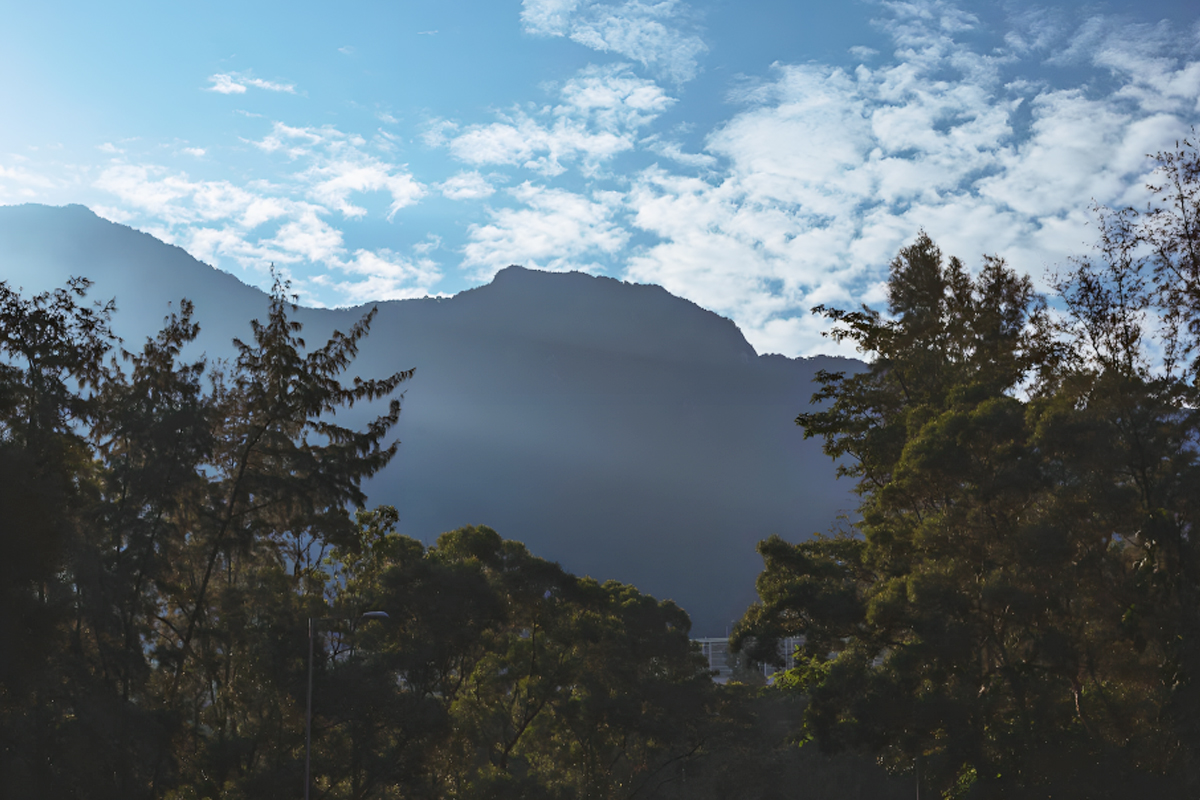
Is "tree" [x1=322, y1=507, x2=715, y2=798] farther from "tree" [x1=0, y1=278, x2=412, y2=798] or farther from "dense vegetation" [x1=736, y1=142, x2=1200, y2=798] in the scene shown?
"dense vegetation" [x1=736, y1=142, x2=1200, y2=798]

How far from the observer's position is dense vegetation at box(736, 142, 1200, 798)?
21031 millimetres

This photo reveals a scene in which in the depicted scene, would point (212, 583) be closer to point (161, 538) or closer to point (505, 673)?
point (161, 538)

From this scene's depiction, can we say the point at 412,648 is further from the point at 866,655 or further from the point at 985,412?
the point at 985,412

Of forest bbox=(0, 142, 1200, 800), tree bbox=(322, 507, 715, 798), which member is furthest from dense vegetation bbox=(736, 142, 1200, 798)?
tree bbox=(322, 507, 715, 798)

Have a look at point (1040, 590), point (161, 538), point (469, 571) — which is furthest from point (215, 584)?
point (1040, 590)

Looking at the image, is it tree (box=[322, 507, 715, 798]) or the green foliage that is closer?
the green foliage

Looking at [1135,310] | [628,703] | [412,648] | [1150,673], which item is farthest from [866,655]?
[628,703]

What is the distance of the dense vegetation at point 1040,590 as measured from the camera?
21.0m

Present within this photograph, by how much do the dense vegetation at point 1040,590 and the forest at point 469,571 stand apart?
2.7 inches

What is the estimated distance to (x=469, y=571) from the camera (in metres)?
31.8

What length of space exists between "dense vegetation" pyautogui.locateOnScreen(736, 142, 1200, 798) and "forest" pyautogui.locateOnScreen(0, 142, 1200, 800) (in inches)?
2.7

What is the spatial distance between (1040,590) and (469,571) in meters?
17.0

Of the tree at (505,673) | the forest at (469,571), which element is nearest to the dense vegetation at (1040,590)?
the forest at (469,571)

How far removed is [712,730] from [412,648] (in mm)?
18152
